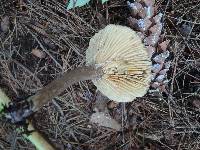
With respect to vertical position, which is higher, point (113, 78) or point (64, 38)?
point (64, 38)

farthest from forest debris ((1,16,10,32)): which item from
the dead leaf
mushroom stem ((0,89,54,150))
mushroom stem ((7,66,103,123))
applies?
the dead leaf

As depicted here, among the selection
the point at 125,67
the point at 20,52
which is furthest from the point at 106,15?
the point at 20,52

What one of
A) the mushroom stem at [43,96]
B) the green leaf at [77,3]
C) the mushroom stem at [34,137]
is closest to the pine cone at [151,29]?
the green leaf at [77,3]

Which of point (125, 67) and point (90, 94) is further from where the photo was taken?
point (90, 94)

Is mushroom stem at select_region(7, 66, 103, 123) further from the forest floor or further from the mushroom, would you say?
the forest floor

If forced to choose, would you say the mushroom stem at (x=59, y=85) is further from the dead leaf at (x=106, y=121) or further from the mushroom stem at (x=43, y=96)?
the dead leaf at (x=106, y=121)

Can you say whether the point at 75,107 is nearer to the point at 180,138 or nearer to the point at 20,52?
the point at 20,52

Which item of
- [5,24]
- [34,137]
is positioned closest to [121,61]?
[34,137]
